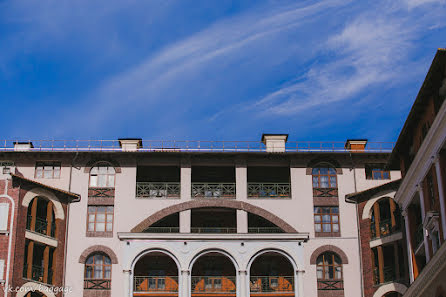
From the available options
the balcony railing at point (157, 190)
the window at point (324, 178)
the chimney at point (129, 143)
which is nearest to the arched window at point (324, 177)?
the window at point (324, 178)

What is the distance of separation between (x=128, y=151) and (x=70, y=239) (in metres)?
7.03

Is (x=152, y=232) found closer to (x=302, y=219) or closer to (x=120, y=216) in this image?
(x=120, y=216)

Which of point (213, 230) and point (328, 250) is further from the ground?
point (213, 230)

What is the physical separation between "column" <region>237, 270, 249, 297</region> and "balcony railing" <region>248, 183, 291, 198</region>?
5.69 metres

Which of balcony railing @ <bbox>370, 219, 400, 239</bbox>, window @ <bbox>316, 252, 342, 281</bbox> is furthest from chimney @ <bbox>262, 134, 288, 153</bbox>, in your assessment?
balcony railing @ <bbox>370, 219, 400, 239</bbox>

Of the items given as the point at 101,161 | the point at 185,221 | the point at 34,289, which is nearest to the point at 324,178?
the point at 185,221

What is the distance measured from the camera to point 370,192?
46.6 meters

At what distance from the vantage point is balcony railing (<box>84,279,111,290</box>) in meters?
45.3

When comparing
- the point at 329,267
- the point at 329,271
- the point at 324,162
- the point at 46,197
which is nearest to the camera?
the point at 46,197

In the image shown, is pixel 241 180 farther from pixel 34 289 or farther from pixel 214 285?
pixel 34 289

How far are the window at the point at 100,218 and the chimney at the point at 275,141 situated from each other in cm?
1191

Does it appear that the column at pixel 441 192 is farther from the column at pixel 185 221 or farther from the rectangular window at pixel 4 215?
the rectangular window at pixel 4 215

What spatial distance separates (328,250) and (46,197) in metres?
18.8

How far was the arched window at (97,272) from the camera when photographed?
4533 centimetres
